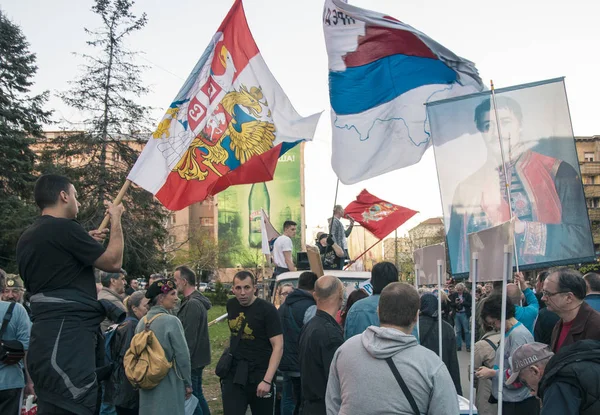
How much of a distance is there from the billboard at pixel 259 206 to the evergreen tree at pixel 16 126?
6490 cm

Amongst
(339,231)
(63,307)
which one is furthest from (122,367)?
(339,231)

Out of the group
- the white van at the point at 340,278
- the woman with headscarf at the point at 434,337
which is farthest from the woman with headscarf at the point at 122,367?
the woman with headscarf at the point at 434,337

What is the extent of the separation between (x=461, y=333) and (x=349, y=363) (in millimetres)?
19363

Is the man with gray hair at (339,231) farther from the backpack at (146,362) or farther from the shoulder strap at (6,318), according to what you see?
the shoulder strap at (6,318)

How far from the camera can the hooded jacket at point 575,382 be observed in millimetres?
3496

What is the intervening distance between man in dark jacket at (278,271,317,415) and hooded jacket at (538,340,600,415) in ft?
13.7

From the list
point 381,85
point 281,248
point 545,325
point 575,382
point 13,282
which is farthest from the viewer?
point 281,248

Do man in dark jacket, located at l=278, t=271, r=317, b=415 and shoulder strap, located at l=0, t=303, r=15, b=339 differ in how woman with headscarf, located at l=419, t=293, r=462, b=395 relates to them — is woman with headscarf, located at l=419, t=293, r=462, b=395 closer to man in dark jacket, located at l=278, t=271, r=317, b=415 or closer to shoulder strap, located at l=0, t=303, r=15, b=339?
man in dark jacket, located at l=278, t=271, r=317, b=415

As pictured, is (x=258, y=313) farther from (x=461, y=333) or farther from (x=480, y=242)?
(x=461, y=333)

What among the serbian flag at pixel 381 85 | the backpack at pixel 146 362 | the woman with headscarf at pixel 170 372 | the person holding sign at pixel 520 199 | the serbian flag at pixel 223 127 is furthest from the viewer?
the serbian flag at pixel 381 85

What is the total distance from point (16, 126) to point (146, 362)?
115 feet

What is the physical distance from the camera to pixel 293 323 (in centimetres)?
783

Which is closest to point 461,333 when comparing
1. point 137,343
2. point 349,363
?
point 137,343

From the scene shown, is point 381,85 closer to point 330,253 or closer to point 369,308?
point 330,253
